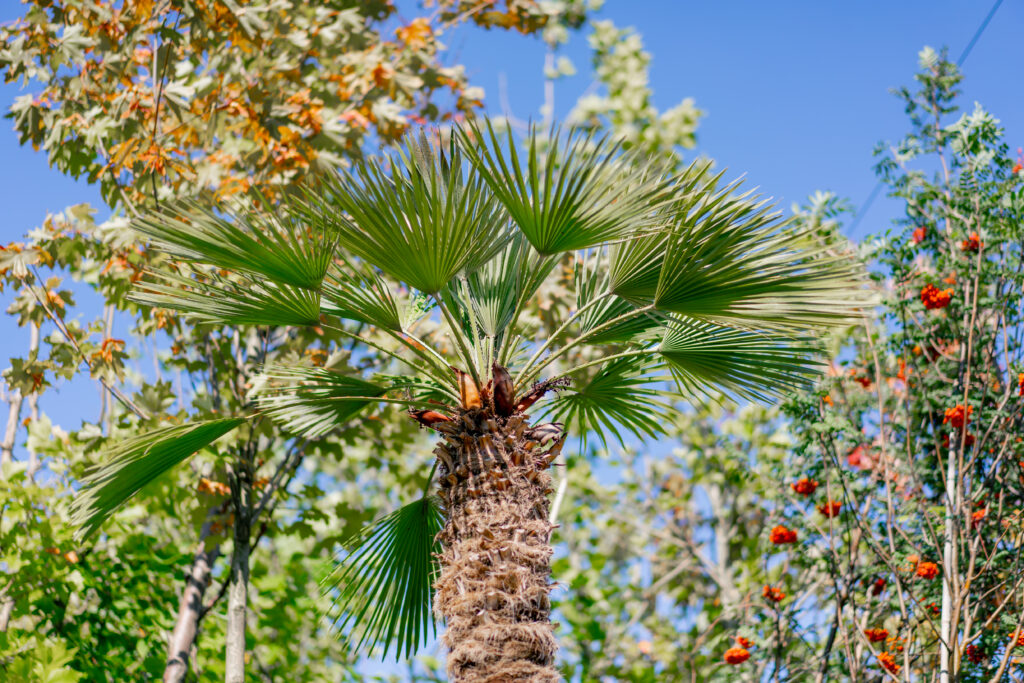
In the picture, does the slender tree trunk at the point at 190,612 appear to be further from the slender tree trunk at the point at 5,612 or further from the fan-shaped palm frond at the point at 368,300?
the fan-shaped palm frond at the point at 368,300

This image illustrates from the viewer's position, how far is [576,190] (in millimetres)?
3277

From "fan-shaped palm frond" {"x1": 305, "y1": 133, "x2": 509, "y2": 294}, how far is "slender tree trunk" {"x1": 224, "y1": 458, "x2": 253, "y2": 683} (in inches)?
103

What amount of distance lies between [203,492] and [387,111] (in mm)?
2983

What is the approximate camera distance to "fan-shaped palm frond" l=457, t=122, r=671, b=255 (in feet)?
10.4

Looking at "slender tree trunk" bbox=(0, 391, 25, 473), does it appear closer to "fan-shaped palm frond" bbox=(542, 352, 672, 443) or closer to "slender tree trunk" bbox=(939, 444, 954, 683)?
"fan-shaped palm frond" bbox=(542, 352, 672, 443)

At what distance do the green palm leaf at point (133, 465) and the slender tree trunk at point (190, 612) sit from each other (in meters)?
2.08

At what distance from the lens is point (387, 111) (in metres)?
5.86

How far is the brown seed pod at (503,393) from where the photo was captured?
3.49m

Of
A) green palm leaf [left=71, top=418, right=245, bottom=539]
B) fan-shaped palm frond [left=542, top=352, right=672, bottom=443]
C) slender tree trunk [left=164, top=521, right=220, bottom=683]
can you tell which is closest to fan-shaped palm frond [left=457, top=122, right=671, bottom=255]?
fan-shaped palm frond [left=542, top=352, right=672, bottom=443]

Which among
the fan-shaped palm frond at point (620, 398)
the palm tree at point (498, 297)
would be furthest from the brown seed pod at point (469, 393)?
the fan-shaped palm frond at point (620, 398)

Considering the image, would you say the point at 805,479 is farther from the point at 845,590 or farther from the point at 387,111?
the point at 387,111

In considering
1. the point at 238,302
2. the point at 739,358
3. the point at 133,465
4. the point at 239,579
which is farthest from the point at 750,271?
the point at 239,579

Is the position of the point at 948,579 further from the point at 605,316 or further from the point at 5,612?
the point at 5,612

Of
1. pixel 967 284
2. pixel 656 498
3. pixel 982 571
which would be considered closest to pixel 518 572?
pixel 982 571
